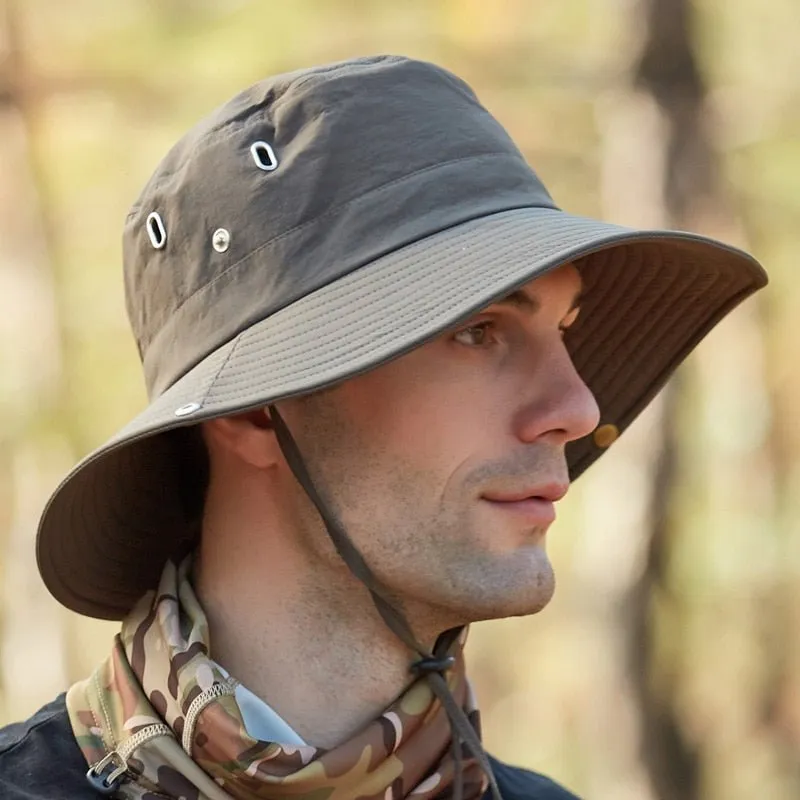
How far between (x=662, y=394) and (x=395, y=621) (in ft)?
11.1

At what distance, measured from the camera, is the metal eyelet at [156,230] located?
70.3 inches

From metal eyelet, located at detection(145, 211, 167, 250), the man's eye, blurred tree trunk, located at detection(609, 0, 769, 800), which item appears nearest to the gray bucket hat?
metal eyelet, located at detection(145, 211, 167, 250)

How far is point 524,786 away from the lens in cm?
203

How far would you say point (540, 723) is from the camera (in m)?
5.17

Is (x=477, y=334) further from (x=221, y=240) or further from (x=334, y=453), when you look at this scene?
(x=221, y=240)

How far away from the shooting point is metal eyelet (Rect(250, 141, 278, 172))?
1719mm

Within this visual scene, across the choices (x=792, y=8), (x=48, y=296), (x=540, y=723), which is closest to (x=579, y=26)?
(x=792, y=8)

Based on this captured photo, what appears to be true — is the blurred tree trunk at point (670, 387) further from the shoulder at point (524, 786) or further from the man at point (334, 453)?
the man at point (334, 453)

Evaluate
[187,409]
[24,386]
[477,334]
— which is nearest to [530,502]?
[477,334]

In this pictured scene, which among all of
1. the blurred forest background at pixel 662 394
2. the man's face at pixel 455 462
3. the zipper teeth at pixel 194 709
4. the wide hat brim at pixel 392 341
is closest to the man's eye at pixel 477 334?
the man's face at pixel 455 462

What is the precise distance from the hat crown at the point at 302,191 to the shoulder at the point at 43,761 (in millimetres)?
441

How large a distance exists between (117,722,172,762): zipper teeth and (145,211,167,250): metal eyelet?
59cm

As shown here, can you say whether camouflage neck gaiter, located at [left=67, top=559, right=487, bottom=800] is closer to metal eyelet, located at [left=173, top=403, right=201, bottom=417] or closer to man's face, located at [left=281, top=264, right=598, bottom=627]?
man's face, located at [left=281, top=264, right=598, bottom=627]

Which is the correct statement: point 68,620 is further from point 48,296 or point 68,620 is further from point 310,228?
point 310,228
